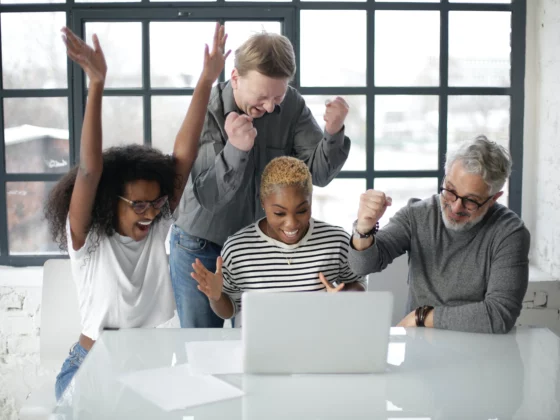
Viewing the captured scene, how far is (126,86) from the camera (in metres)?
3.25

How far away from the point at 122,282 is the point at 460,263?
38.4 inches

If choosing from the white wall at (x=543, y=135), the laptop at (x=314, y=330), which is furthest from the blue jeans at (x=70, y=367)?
the white wall at (x=543, y=135)

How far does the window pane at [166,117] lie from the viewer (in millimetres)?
3262

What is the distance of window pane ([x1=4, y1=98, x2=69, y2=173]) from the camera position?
3293 mm

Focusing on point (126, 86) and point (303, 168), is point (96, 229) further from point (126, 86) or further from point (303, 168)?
point (126, 86)

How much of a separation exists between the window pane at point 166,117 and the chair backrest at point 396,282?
1.29 metres

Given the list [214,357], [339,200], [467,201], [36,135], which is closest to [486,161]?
[467,201]

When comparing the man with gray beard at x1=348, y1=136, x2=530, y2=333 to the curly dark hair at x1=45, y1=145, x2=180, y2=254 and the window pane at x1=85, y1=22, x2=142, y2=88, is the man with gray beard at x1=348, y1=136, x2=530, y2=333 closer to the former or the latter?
the curly dark hair at x1=45, y1=145, x2=180, y2=254

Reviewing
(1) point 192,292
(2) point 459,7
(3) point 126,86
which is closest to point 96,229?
(1) point 192,292

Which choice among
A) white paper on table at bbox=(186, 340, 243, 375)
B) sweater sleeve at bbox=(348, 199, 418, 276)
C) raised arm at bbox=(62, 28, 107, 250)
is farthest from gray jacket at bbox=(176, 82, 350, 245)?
white paper on table at bbox=(186, 340, 243, 375)

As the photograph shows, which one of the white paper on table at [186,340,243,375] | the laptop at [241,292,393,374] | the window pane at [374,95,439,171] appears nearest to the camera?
the laptop at [241,292,393,374]

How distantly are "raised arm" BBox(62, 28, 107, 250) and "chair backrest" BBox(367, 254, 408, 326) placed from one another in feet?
3.25

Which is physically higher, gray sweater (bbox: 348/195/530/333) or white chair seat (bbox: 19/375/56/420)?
gray sweater (bbox: 348/195/530/333)

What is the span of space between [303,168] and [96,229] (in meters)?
0.60
